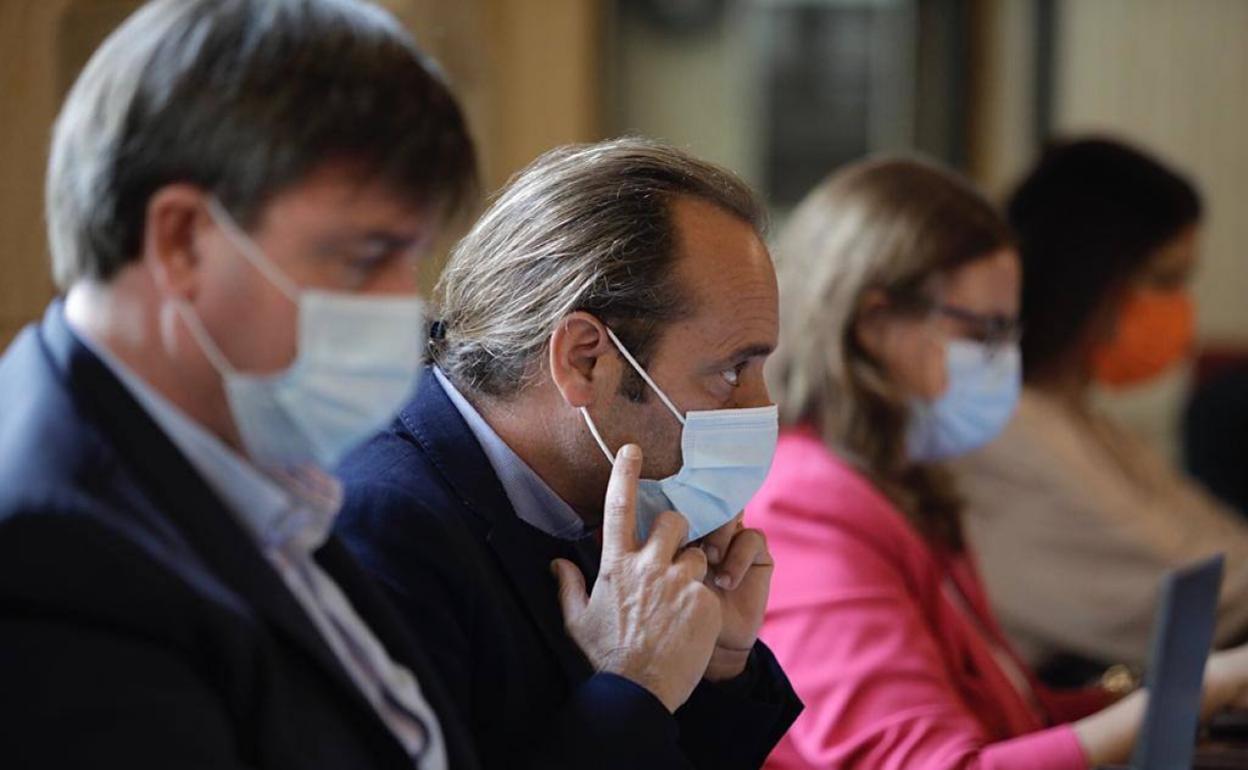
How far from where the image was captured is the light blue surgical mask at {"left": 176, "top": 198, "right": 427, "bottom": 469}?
1.02m

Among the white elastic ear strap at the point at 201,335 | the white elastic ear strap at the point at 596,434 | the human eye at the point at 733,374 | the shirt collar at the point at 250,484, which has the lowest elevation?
the white elastic ear strap at the point at 596,434

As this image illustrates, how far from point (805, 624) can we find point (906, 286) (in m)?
0.52

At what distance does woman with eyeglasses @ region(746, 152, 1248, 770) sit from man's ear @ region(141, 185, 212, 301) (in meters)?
1.06

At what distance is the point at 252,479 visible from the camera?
105 centimetres

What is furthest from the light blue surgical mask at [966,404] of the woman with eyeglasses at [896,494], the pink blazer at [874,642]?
the pink blazer at [874,642]

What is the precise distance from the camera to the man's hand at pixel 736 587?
1.54m

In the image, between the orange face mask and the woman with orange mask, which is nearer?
the woman with orange mask

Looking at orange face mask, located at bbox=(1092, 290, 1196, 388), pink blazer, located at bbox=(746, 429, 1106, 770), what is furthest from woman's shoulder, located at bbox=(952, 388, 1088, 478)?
pink blazer, located at bbox=(746, 429, 1106, 770)

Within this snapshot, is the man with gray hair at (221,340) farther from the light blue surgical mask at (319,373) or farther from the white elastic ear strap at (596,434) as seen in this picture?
the white elastic ear strap at (596,434)

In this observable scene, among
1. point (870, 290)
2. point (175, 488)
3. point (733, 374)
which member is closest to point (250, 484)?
point (175, 488)

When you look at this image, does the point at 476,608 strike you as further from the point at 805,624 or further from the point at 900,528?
the point at 900,528

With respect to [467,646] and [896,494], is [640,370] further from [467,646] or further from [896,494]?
[896,494]

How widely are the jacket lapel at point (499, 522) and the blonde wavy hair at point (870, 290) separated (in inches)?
29.4

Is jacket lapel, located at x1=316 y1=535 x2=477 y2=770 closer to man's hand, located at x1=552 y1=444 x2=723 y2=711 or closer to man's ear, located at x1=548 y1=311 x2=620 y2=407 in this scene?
man's hand, located at x1=552 y1=444 x2=723 y2=711
